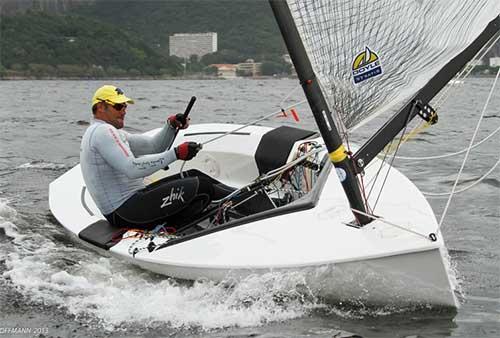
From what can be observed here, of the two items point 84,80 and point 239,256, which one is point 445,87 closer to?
point 239,256

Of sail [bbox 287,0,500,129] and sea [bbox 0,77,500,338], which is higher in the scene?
sail [bbox 287,0,500,129]

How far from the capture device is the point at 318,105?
3.18m

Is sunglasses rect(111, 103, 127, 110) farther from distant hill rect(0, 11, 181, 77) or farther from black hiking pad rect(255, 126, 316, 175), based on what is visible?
distant hill rect(0, 11, 181, 77)

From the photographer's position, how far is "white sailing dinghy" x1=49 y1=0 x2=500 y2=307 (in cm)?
307

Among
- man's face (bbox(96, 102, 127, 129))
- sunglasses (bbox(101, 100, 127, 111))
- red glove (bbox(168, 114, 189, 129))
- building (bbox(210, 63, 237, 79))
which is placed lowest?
building (bbox(210, 63, 237, 79))

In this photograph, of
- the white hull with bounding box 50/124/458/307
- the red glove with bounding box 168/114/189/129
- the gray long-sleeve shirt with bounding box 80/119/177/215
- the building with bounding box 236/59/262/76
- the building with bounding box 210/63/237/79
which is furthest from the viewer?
the building with bounding box 210/63/237/79

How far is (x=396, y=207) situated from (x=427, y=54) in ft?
2.87

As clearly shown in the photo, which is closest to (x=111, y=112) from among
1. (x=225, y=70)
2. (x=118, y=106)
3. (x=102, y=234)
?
(x=118, y=106)

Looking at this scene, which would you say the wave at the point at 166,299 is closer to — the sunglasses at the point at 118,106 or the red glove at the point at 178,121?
the sunglasses at the point at 118,106

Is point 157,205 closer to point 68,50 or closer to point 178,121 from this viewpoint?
point 178,121

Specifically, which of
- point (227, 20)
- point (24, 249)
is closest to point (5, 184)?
point (24, 249)

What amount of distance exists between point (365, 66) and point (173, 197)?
149 centimetres

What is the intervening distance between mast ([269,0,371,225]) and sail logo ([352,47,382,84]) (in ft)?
0.64

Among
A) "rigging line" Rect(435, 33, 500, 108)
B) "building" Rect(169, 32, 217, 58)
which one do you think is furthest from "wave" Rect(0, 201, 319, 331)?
"building" Rect(169, 32, 217, 58)
